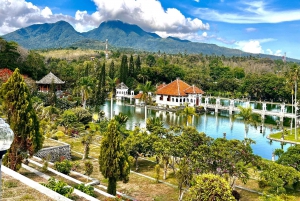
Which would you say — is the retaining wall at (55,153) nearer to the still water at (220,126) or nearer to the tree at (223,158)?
the tree at (223,158)

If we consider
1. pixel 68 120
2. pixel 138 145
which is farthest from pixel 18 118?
pixel 68 120

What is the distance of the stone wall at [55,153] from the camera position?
1346 centimetres

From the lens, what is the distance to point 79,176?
12039 mm

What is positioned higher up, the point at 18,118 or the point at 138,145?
the point at 18,118

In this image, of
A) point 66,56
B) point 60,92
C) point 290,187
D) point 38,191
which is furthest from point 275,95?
point 66,56

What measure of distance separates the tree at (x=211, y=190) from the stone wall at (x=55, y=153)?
323 inches

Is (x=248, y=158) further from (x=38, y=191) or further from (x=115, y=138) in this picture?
(x=38, y=191)

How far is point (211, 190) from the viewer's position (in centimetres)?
684

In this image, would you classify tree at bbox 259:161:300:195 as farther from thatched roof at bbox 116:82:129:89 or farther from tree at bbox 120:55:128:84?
tree at bbox 120:55:128:84

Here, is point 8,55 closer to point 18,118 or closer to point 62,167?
point 62,167

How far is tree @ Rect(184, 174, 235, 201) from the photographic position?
679 cm

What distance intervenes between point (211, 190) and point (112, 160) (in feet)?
14.3

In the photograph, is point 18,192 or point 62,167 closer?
point 18,192

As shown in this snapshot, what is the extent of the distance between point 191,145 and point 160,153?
1411mm
